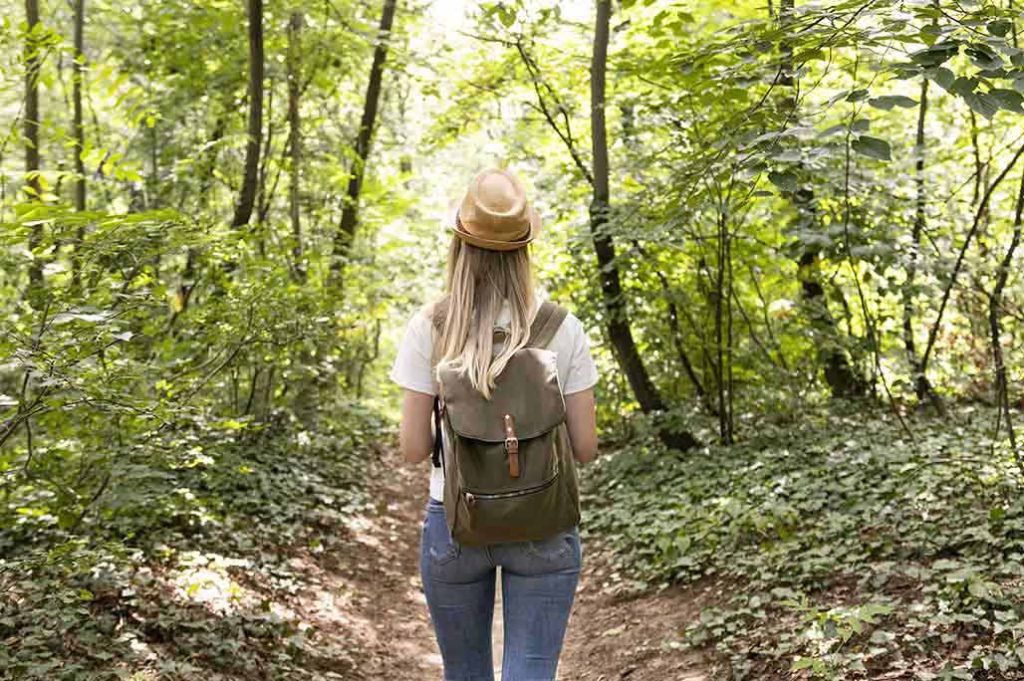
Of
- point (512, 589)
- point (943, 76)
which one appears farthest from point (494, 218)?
point (943, 76)

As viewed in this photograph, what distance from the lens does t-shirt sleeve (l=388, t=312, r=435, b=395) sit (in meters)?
2.69

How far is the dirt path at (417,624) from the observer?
5.32 meters

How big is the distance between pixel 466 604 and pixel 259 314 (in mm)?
4892

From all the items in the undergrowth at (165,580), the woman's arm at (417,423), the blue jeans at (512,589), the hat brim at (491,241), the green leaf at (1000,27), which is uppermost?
the green leaf at (1000,27)

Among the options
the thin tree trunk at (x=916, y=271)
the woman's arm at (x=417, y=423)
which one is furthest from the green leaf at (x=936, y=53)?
the thin tree trunk at (x=916, y=271)

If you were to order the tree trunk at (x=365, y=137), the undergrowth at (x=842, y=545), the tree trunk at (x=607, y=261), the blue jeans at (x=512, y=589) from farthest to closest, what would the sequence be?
1. the tree trunk at (x=365, y=137)
2. the tree trunk at (x=607, y=261)
3. the undergrowth at (x=842, y=545)
4. the blue jeans at (x=512, y=589)

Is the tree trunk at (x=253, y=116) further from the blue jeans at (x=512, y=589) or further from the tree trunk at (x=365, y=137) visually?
the blue jeans at (x=512, y=589)

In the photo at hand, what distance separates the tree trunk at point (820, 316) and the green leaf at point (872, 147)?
350 cm

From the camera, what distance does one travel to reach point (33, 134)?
312 inches

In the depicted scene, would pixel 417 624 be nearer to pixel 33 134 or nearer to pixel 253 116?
pixel 253 116

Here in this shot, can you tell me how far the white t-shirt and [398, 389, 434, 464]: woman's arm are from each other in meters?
0.03

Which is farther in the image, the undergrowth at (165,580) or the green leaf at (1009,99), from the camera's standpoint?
the undergrowth at (165,580)

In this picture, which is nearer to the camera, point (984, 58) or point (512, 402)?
point (512, 402)

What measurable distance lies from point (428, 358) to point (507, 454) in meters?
0.39
